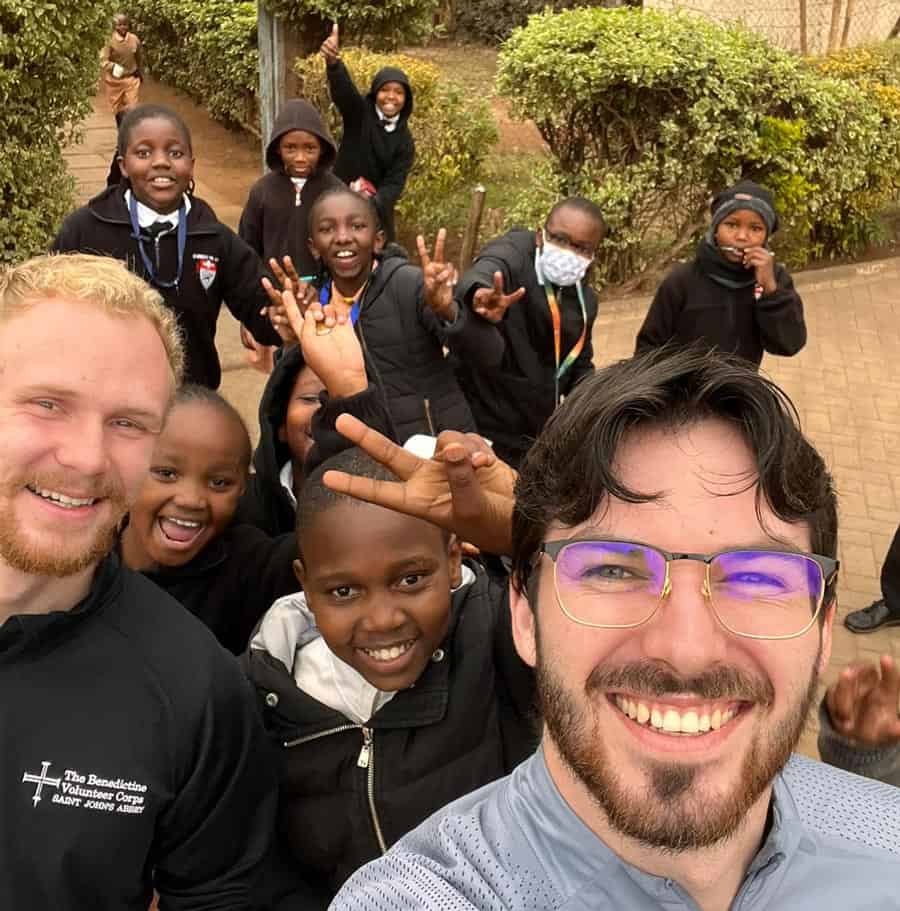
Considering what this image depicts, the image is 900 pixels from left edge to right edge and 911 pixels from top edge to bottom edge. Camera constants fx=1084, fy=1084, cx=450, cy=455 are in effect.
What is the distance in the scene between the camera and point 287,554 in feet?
9.07

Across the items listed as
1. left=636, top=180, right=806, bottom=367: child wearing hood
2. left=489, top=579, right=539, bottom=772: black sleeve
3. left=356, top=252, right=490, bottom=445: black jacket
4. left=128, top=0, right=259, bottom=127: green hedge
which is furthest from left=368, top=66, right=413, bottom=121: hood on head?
left=489, top=579, right=539, bottom=772: black sleeve

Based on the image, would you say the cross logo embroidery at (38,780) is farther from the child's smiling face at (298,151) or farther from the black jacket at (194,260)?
the child's smiling face at (298,151)

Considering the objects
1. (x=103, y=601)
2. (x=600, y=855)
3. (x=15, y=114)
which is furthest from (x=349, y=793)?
(x=15, y=114)

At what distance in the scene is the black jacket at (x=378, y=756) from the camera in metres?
2.17

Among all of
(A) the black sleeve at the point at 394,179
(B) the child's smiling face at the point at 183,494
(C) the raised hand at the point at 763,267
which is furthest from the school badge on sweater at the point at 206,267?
(A) the black sleeve at the point at 394,179

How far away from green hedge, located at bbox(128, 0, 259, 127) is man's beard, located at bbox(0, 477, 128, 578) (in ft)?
35.2

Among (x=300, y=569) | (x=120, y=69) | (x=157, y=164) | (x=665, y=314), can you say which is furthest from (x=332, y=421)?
(x=120, y=69)

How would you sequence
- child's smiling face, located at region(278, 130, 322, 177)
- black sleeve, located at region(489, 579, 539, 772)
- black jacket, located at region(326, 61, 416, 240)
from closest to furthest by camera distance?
1. black sleeve, located at region(489, 579, 539, 772)
2. child's smiling face, located at region(278, 130, 322, 177)
3. black jacket, located at region(326, 61, 416, 240)

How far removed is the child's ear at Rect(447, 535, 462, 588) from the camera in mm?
2355

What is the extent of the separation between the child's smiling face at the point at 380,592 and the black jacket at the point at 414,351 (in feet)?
5.35

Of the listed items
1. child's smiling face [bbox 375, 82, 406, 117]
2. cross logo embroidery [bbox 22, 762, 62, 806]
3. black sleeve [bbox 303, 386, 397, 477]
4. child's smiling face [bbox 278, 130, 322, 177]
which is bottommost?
cross logo embroidery [bbox 22, 762, 62, 806]

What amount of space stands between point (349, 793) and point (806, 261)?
8.34 meters

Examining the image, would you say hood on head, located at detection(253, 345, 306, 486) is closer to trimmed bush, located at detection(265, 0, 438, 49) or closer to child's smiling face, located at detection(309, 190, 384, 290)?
child's smiling face, located at detection(309, 190, 384, 290)

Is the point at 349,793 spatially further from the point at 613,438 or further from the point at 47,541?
the point at 613,438
